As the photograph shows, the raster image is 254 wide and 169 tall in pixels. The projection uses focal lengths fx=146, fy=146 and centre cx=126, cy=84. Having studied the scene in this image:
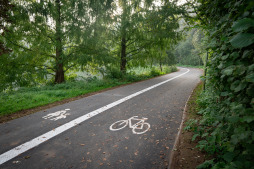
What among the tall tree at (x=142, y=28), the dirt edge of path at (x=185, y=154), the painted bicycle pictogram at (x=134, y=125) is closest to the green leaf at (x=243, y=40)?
the dirt edge of path at (x=185, y=154)

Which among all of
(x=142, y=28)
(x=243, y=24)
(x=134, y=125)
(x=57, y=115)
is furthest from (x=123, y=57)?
(x=243, y=24)

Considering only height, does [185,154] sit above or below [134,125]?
below

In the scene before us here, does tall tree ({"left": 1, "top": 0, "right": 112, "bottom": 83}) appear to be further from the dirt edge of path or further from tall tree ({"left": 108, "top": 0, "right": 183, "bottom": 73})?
the dirt edge of path

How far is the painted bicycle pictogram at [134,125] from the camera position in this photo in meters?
4.09

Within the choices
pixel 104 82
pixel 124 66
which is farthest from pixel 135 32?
pixel 104 82

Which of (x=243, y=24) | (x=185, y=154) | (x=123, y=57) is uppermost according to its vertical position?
(x=123, y=57)

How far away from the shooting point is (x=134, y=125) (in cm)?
439

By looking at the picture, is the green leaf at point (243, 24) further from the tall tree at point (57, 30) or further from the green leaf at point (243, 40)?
the tall tree at point (57, 30)

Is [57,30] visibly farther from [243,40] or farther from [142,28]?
[243,40]

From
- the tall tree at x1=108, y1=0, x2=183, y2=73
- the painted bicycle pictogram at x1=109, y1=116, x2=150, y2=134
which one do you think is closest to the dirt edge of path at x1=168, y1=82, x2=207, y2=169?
the painted bicycle pictogram at x1=109, y1=116, x2=150, y2=134

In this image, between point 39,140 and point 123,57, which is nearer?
point 39,140

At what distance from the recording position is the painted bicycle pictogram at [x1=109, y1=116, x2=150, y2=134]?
13.4 ft

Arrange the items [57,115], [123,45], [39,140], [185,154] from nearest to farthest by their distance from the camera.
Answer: [185,154], [39,140], [57,115], [123,45]

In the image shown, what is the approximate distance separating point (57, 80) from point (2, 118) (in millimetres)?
7289
